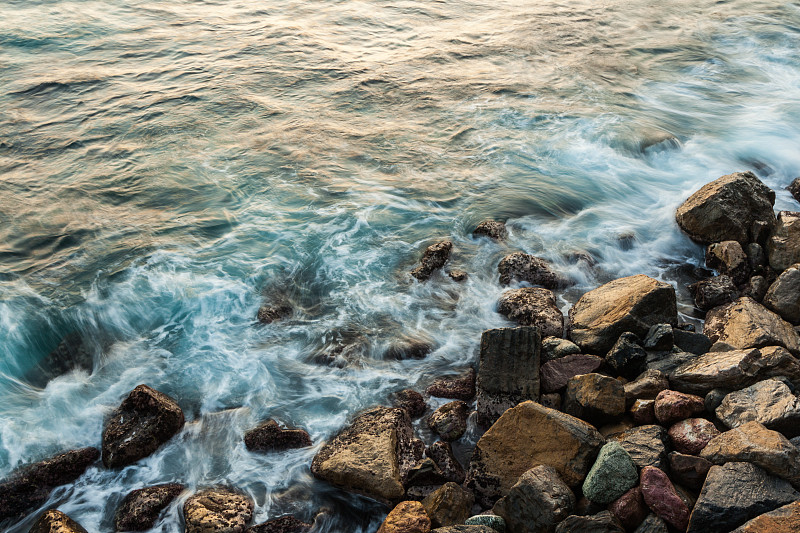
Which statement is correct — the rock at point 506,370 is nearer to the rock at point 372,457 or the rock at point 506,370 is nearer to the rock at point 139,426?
the rock at point 372,457

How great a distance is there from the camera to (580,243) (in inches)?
326

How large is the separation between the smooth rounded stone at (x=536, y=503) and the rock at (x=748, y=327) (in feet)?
8.46

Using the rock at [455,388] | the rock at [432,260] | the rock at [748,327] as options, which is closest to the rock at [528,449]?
the rock at [455,388]

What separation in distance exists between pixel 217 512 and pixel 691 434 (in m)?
3.82

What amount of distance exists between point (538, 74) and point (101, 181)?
355 inches

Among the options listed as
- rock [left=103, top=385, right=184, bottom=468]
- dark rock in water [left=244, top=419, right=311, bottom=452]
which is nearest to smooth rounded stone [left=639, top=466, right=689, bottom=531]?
dark rock in water [left=244, top=419, right=311, bottom=452]

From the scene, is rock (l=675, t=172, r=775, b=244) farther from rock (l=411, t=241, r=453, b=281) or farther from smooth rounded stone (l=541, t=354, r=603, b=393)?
rock (l=411, t=241, r=453, b=281)

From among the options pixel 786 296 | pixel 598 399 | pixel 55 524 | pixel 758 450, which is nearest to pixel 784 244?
pixel 786 296

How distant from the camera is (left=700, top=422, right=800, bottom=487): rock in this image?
4191 millimetres

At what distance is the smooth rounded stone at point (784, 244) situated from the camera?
6973 millimetres

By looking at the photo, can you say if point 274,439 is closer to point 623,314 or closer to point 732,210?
point 623,314

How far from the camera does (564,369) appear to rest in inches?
228

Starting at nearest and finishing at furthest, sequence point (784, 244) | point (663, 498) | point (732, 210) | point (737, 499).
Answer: point (737, 499), point (663, 498), point (784, 244), point (732, 210)

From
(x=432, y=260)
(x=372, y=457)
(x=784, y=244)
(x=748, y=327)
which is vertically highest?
(x=784, y=244)
